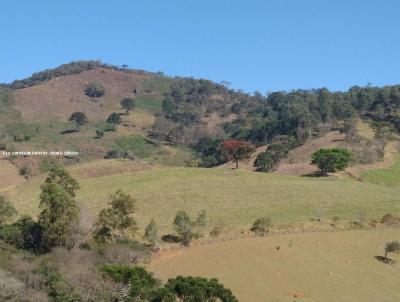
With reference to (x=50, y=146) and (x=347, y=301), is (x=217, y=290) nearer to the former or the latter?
(x=347, y=301)

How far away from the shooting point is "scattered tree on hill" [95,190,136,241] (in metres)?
57.0

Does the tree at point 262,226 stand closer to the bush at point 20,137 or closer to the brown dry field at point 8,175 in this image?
the brown dry field at point 8,175

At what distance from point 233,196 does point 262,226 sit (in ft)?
53.8

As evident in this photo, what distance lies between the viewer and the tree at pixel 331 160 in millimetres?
94188

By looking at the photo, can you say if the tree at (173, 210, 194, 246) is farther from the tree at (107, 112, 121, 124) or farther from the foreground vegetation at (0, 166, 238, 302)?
the tree at (107, 112, 121, 124)

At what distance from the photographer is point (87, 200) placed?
76.5 meters

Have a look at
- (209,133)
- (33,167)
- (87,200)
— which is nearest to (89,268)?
(87,200)

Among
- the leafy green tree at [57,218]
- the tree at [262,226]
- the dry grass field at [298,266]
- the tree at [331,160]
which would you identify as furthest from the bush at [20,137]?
the dry grass field at [298,266]

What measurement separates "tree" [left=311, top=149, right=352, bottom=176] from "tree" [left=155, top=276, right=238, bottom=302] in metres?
57.1

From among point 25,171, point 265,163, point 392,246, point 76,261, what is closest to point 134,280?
point 76,261

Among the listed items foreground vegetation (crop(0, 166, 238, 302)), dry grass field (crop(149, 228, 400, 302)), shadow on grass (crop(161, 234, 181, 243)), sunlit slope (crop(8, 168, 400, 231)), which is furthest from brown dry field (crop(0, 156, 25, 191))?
dry grass field (crop(149, 228, 400, 302))

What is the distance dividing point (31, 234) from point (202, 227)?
16.2 metres

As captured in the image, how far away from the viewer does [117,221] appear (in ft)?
187

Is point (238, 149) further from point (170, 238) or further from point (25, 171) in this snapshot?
point (170, 238)
